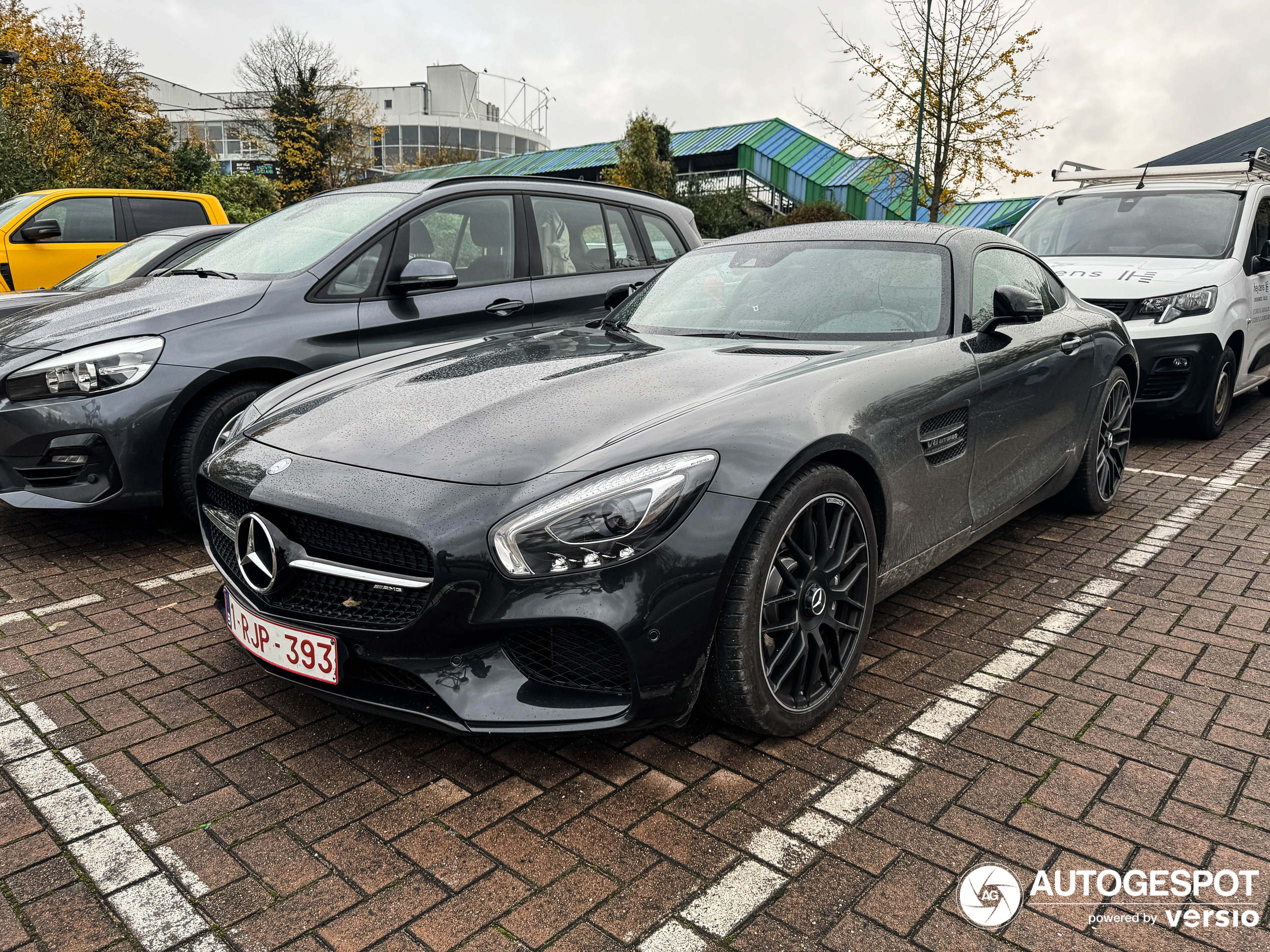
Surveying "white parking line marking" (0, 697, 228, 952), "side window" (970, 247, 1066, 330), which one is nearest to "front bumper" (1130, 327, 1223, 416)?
"side window" (970, 247, 1066, 330)

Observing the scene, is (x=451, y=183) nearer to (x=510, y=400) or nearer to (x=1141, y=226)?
(x=510, y=400)

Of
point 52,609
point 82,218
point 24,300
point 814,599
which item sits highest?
point 82,218

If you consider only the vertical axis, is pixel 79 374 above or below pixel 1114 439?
above

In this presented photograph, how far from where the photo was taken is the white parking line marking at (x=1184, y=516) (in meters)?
4.41

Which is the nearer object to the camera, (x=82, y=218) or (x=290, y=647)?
(x=290, y=647)

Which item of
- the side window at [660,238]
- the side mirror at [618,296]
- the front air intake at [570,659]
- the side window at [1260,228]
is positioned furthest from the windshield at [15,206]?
the side window at [1260,228]

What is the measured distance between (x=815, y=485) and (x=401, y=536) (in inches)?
44.4

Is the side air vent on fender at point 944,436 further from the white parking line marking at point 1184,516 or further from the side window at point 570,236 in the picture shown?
the side window at point 570,236

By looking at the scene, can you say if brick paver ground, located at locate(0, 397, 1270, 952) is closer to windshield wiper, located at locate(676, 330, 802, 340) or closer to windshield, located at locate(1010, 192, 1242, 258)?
windshield wiper, located at locate(676, 330, 802, 340)

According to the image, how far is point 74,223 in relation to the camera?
9.50 metres

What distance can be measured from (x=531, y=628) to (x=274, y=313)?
2.95 metres

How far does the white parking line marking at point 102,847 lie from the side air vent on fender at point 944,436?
244cm

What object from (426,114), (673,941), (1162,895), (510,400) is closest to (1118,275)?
(510,400)

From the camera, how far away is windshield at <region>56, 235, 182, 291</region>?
7668mm
